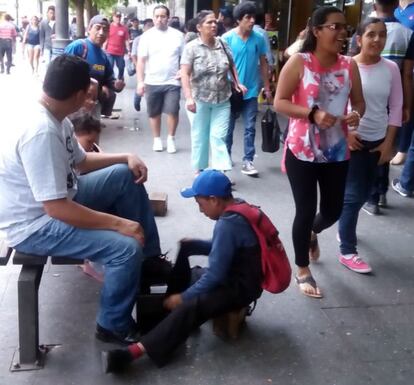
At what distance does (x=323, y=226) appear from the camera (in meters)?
4.10

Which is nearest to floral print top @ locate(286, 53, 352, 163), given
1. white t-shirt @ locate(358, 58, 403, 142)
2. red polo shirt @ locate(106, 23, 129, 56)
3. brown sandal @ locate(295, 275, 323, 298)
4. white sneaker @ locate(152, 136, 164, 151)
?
white t-shirt @ locate(358, 58, 403, 142)

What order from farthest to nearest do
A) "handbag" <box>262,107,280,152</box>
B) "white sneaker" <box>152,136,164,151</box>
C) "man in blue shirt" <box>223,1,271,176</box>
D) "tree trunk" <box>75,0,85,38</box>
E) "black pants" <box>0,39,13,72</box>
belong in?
1. "black pants" <box>0,39,13,72</box>
2. "tree trunk" <box>75,0,85,38</box>
3. "white sneaker" <box>152,136,164,151</box>
4. "handbag" <box>262,107,280,152</box>
5. "man in blue shirt" <box>223,1,271,176</box>

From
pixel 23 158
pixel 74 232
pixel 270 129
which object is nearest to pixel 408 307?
pixel 74 232

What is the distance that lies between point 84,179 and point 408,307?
7.06 feet

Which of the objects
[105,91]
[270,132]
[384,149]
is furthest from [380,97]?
[105,91]

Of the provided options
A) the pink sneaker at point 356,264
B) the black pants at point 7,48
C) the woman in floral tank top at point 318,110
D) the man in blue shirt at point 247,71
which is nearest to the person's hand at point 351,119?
the woman in floral tank top at point 318,110

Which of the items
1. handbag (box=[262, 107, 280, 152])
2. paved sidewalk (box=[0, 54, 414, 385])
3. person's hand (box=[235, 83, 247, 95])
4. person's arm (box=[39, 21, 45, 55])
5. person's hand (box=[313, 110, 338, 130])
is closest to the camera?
paved sidewalk (box=[0, 54, 414, 385])

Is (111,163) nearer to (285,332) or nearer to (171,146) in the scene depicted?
(285,332)

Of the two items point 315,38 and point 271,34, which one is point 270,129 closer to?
point 315,38

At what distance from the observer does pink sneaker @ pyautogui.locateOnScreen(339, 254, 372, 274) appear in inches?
168

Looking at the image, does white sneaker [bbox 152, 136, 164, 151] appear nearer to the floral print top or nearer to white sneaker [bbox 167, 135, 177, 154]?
white sneaker [bbox 167, 135, 177, 154]

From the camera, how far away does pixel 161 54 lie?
24.7ft

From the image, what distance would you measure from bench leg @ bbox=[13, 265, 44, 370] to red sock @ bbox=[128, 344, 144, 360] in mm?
472

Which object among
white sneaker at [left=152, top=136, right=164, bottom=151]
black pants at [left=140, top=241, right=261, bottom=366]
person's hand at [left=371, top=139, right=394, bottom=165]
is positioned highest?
person's hand at [left=371, top=139, right=394, bottom=165]
